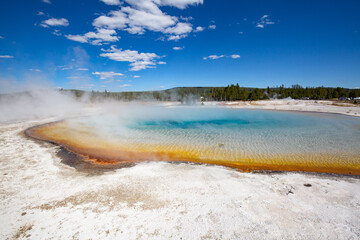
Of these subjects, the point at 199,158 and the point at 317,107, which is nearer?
the point at 199,158

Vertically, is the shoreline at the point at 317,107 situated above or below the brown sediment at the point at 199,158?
above

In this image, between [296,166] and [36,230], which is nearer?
[36,230]

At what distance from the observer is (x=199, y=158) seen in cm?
718

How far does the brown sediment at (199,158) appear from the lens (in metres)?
6.17

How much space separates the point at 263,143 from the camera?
360 inches

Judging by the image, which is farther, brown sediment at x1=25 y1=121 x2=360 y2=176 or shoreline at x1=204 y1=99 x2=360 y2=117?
shoreline at x1=204 y1=99 x2=360 y2=117

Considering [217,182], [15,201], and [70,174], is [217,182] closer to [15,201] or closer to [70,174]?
[70,174]

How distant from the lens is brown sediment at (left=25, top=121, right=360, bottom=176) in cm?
617

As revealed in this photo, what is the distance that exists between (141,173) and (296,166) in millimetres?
5754

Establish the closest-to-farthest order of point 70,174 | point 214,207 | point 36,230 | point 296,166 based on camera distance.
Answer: point 36,230 → point 214,207 → point 70,174 → point 296,166

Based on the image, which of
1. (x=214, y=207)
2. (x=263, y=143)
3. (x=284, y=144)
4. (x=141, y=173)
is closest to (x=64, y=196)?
(x=141, y=173)

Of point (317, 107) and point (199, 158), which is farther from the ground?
point (317, 107)

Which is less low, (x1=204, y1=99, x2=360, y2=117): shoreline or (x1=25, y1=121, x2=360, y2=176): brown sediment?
(x1=204, y1=99, x2=360, y2=117): shoreline

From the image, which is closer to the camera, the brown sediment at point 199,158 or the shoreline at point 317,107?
the brown sediment at point 199,158
